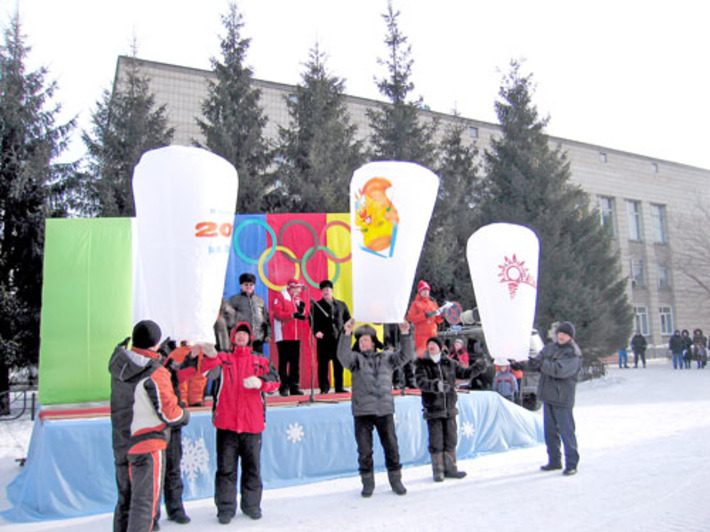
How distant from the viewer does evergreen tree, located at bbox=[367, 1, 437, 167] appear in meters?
15.6

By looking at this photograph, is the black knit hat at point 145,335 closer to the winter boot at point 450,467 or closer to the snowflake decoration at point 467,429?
the winter boot at point 450,467

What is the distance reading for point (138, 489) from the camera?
3.44 m

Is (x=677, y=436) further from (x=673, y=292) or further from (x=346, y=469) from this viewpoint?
(x=673, y=292)

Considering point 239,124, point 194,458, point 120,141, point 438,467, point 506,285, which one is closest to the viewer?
point 194,458

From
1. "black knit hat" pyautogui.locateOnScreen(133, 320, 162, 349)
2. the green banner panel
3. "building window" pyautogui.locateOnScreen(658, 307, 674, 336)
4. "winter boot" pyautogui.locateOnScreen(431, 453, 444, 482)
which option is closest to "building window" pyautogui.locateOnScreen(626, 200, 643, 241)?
"building window" pyautogui.locateOnScreen(658, 307, 674, 336)

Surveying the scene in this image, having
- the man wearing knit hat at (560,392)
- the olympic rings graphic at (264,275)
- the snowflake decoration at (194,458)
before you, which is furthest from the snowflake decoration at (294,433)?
the olympic rings graphic at (264,275)

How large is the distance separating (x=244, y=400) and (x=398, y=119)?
12.7 m

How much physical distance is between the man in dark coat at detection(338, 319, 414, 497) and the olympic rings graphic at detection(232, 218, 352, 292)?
3.96 metres

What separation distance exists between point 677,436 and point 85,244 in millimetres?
8517

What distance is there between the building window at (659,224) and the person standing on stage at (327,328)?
97.0ft

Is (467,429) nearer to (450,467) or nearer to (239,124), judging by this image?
(450,467)

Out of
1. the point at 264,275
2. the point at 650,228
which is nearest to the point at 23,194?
the point at 264,275

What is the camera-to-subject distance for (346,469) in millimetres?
6191

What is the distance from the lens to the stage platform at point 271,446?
4.98 meters
